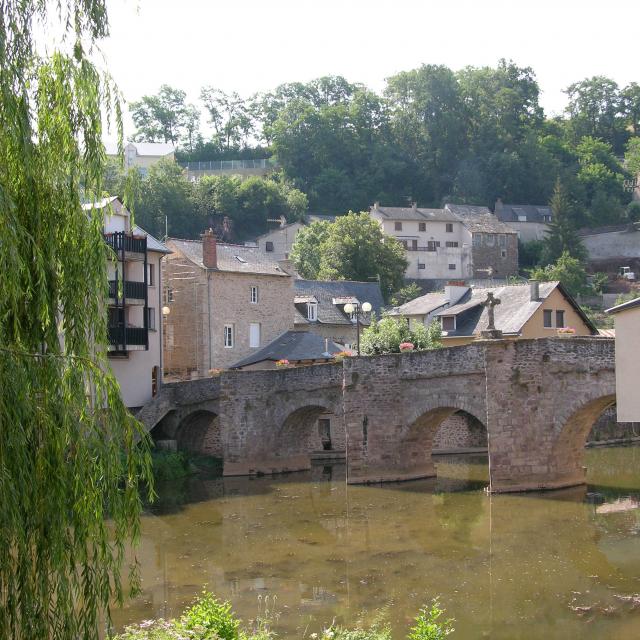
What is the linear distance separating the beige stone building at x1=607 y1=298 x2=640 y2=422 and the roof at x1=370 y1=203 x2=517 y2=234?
188 feet

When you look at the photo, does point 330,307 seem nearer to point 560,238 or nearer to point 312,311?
point 312,311

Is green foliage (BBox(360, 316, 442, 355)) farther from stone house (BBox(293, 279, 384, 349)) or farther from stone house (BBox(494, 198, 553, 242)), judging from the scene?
stone house (BBox(494, 198, 553, 242))

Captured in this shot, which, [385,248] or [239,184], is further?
[239,184]

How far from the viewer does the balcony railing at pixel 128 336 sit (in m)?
34.7

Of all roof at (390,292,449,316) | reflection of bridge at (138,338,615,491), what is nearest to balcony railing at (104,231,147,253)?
reflection of bridge at (138,338,615,491)

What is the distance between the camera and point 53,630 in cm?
889

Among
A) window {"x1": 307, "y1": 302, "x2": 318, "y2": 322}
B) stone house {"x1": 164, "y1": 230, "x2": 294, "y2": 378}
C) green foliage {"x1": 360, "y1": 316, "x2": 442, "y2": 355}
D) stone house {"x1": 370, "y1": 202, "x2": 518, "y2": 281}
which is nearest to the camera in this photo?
green foliage {"x1": 360, "y1": 316, "x2": 442, "y2": 355}

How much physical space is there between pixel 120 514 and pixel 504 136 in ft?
283

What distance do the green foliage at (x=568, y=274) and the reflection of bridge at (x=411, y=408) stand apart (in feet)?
112

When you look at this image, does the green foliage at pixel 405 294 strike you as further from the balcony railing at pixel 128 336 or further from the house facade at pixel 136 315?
the balcony railing at pixel 128 336

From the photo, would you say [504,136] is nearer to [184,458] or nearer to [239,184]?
[239,184]

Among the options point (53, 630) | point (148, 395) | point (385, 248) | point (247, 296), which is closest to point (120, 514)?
point (53, 630)

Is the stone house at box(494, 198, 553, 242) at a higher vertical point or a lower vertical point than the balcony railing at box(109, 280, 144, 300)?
higher

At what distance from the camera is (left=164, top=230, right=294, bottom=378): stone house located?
139ft
